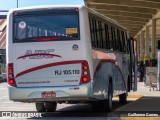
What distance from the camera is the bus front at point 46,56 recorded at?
1428 cm

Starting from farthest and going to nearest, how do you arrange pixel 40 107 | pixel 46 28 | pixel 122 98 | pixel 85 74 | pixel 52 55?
pixel 122 98
pixel 40 107
pixel 46 28
pixel 52 55
pixel 85 74

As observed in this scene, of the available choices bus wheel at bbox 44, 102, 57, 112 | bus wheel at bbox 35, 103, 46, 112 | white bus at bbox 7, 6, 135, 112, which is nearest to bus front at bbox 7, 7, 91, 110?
white bus at bbox 7, 6, 135, 112

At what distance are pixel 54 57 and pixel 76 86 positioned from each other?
1057mm

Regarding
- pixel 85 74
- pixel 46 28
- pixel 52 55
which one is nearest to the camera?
pixel 85 74

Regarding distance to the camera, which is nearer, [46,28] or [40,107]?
[46,28]

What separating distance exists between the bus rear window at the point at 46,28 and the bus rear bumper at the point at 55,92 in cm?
142

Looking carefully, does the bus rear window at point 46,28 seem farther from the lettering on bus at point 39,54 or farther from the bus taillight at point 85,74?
the bus taillight at point 85,74

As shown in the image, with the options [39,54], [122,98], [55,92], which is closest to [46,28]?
[39,54]

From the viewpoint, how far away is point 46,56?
14.5 m

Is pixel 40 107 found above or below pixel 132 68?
below

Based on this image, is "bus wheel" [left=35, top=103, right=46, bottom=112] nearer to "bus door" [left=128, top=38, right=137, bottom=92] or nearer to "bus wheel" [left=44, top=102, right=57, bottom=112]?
"bus wheel" [left=44, top=102, right=57, bottom=112]

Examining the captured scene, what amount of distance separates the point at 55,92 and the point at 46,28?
1.91 meters

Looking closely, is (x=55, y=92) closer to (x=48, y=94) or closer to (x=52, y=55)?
(x=48, y=94)

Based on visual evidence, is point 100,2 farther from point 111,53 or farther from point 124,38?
point 111,53
